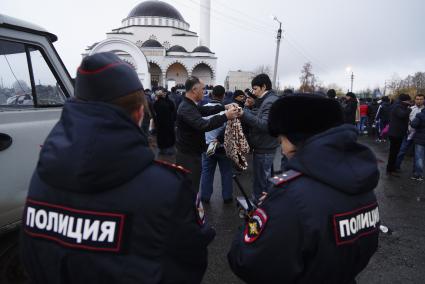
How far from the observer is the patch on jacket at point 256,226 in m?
1.49

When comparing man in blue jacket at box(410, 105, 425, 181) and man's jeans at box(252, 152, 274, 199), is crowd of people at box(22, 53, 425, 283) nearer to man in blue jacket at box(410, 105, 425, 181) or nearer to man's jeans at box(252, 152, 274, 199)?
man's jeans at box(252, 152, 274, 199)

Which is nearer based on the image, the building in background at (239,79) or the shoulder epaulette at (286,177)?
the shoulder epaulette at (286,177)

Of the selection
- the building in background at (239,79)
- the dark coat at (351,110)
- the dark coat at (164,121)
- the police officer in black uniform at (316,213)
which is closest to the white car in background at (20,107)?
the police officer in black uniform at (316,213)

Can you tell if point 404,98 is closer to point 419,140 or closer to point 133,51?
point 419,140

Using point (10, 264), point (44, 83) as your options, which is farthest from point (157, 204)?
point (44, 83)

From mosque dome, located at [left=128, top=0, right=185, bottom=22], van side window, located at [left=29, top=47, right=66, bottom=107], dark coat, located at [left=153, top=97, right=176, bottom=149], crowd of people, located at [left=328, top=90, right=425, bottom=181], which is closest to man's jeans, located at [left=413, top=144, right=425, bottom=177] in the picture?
crowd of people, located at [left=328, top=90, right=425, bottom=181]

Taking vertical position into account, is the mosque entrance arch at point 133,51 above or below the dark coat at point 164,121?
above

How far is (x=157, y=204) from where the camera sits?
4.06 ft

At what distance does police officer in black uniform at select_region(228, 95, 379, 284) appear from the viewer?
4.63 ft

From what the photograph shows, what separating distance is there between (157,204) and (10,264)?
2.16 metres

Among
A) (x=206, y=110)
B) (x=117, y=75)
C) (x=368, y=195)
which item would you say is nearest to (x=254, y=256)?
(x=368, y=195)

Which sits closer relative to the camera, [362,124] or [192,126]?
[192,126]

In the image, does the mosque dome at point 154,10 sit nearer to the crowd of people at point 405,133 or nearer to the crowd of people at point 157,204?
the crowd of people at point 405,133

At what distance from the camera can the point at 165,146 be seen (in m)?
9.23
